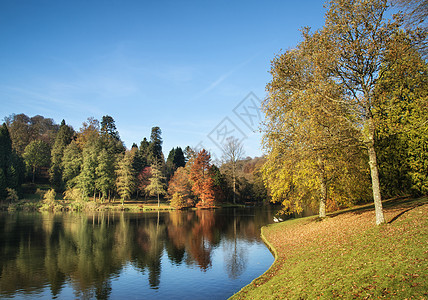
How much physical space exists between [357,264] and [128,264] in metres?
12.9

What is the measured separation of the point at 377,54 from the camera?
13703 mm

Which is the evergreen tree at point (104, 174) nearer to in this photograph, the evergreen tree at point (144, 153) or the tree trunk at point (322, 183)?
the evergreen tree at point (144, 153)

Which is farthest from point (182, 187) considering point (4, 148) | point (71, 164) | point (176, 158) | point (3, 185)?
point (4, 148)

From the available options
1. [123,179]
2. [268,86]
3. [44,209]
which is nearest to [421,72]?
[268,86]

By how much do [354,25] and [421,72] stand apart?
6013 mm

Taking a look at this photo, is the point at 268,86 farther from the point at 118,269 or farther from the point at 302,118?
the point at 118,269

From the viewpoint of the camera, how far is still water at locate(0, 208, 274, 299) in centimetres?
1252

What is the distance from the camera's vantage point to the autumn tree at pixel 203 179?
6116cm

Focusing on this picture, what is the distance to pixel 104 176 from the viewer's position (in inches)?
2378

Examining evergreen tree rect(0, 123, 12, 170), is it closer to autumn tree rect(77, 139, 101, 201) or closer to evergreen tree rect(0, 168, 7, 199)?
evergreen tree rect(0, 168, 7, 199)

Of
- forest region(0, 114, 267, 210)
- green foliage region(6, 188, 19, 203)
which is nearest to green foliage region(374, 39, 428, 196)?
forest region(0, 114, 267, 210)

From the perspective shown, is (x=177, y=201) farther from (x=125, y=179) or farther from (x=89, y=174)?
(x=89, y=174)

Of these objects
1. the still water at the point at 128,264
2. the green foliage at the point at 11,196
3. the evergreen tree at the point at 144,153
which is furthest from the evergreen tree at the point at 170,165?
the still water at the point at 128,264

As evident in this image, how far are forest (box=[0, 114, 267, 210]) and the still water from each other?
32.3 m
